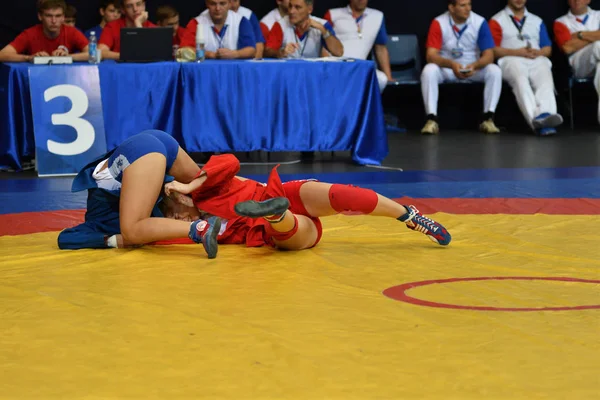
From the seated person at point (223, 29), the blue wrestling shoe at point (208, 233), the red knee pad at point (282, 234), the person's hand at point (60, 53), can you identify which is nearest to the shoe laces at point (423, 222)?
the red knee pad at point (282, 234)

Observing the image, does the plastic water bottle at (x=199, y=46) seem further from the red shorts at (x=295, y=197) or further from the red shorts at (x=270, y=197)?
the red shorts at (x=295, y=197)

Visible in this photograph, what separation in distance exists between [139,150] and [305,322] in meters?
1.21

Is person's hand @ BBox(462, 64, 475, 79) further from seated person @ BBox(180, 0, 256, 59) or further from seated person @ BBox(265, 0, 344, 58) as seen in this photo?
seated person @ BBox(180, 0, 256, 59)

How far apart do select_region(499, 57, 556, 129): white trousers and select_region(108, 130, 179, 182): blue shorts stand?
17.5 feet

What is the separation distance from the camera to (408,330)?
251cm

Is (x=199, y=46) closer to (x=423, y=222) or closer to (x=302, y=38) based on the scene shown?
(x=302, y=38)

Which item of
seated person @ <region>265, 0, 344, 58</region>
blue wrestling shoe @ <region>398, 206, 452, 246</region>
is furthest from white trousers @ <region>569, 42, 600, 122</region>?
blue wrestling shoe @ <region>398, 206, 452, 246</region>

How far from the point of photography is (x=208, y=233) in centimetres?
341

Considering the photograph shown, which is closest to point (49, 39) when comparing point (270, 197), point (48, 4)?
point (48, 4)

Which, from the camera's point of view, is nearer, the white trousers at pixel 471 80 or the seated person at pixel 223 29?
the seated person at pixel 223 29

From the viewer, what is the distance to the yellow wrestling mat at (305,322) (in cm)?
212

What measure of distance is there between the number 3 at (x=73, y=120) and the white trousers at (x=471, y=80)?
3572 mm

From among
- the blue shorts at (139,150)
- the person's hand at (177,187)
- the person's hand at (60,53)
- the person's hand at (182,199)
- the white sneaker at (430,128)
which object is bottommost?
the white sneaker at (430,128)

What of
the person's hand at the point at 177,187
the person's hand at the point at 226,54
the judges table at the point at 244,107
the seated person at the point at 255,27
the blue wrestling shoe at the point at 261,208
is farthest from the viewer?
the seated person at the point at 255,27
